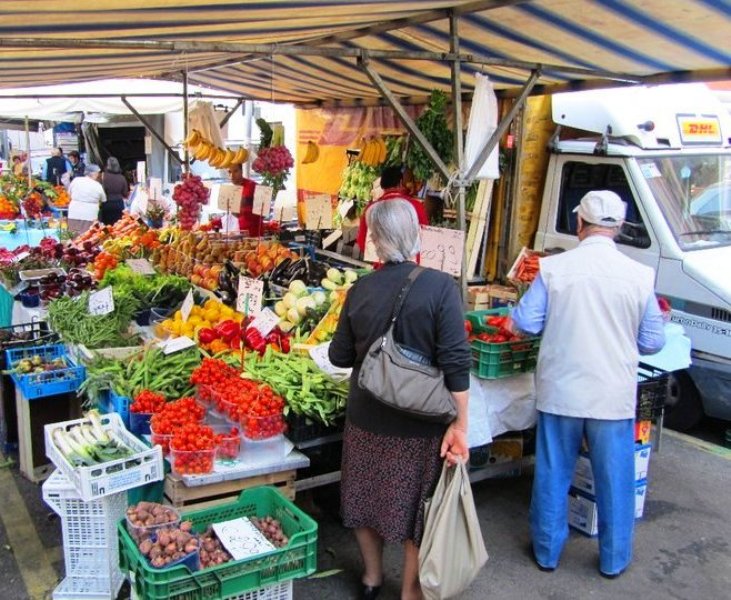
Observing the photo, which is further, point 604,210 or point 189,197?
point 189,197

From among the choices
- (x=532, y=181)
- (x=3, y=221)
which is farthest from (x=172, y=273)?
(x=3, y=221)

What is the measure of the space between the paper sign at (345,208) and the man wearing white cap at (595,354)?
20.2 feet

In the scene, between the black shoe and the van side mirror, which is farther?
the van side mirror

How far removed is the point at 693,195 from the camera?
635 centimetres

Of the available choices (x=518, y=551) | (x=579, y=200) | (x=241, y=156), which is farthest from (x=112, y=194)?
(x=518, y=551)

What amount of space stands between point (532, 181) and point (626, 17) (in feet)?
9.49

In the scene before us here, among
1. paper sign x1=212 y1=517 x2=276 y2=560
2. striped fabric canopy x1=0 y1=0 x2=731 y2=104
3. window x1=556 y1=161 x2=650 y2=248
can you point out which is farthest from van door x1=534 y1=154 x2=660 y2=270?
paper sign x1=212 y1=517 x2=276 y2=560

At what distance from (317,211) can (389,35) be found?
2.42 meters

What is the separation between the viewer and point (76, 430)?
3.72m

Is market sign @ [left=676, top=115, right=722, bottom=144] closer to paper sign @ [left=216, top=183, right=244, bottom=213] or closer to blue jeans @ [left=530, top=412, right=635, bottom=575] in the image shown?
blue jeans @ [left=530, top=412, right=635, bottom=575]

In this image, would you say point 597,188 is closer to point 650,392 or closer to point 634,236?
point 634,236

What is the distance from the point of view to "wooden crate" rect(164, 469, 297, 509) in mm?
3496

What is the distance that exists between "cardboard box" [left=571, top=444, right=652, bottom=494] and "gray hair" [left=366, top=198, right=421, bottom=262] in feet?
6.34

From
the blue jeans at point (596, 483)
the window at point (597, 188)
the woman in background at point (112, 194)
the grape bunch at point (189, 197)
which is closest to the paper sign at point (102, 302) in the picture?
the grape bunch at point (189, 197)
